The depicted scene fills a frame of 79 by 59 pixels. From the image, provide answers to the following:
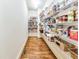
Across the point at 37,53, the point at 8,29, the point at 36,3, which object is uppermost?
the point at 36,3

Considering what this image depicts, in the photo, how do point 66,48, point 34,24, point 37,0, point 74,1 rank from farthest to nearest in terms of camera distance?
point 34,24, point 37,0, point 66,48, point 74,1

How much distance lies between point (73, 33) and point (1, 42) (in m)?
1.36

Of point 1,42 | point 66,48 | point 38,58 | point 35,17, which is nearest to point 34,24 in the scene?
point 35,17

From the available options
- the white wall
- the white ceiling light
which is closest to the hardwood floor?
the white wall

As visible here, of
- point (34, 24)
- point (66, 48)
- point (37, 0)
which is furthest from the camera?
point (34, 24)

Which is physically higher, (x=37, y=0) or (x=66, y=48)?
(x=37, y=0)

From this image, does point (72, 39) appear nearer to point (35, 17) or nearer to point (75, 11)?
point (75, 11)

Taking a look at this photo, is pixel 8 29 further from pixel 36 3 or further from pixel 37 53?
pixel 36 3

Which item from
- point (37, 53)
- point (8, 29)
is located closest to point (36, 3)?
point (37, 53)

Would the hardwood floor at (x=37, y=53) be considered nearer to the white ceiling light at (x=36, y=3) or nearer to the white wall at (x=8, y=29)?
the white wall at (x=8, y=29)

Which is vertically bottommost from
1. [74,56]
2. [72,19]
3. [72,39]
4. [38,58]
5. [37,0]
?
[38,58]

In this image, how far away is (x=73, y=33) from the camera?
2.43 meters

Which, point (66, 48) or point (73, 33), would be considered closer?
point (73, 33)

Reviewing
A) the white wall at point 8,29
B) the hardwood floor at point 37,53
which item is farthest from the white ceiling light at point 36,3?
the white wall at point 8,29
